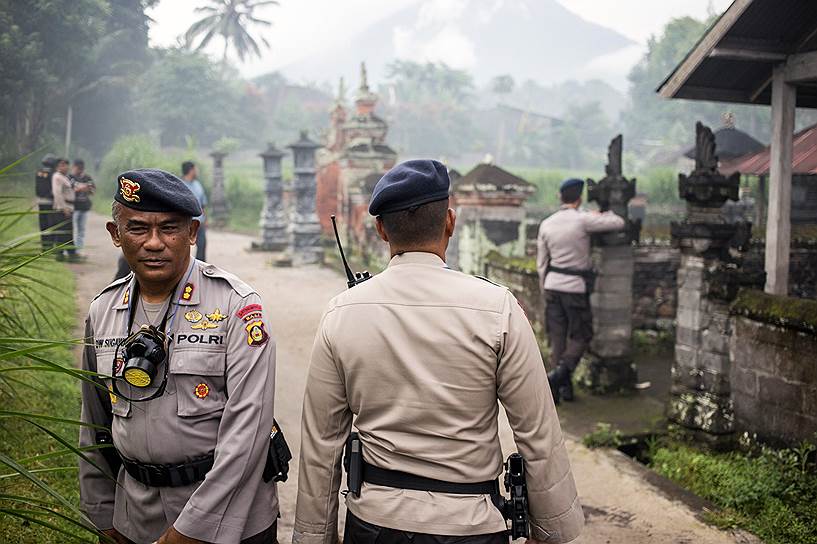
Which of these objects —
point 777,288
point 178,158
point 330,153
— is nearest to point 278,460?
point 777,288

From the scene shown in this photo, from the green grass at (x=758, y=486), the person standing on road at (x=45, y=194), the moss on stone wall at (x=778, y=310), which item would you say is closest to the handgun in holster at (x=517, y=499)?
the green grass at (x=758, y=486)

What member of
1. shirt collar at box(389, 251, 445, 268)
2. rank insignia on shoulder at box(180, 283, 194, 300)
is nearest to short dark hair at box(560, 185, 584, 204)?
shirt collar at box(389, 251, 445, 268)

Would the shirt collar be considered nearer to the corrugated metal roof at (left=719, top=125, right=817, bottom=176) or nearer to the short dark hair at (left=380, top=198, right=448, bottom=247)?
the short dark hair at (left=380, top=198, right=448, bottom=247)

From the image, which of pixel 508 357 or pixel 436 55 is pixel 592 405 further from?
pixel 436 55

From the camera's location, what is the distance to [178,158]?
29.6 m

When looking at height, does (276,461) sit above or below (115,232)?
below

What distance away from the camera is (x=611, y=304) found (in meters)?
6.93

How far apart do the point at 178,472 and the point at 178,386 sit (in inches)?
10.1

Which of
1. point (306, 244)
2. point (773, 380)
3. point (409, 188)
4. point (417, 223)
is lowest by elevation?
point (773, 380)

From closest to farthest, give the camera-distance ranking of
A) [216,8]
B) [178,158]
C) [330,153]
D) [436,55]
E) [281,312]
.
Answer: [281,312]
[330,153]
[178,158]
[216,8]
[436,55]

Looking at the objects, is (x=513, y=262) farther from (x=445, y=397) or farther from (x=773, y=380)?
(x=445, y=397)

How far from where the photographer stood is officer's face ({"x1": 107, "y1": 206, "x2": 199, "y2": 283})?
234 centimetres

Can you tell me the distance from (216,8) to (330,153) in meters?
32.4

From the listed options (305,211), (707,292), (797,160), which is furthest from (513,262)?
(305,211)
